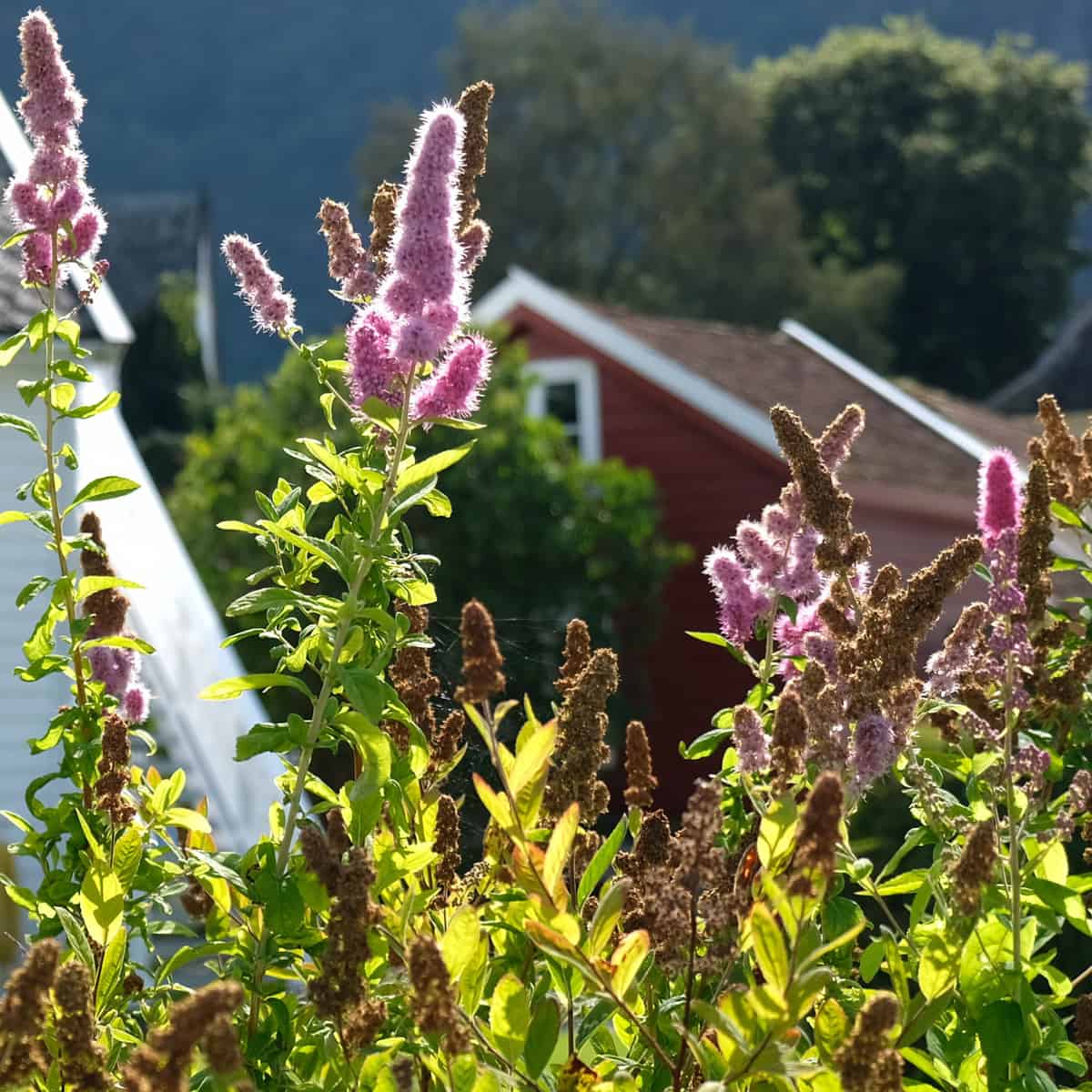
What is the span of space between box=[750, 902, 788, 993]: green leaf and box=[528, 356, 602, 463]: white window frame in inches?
671

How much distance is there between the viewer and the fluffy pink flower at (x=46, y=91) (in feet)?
6.95

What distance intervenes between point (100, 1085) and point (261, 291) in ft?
3.59

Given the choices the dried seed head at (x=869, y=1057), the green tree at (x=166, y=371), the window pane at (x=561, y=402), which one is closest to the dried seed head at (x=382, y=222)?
the dried seed head at (x=869, y=1057)

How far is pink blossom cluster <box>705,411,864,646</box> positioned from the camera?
6.31ft

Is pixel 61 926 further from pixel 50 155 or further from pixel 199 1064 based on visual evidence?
pixel 50 155

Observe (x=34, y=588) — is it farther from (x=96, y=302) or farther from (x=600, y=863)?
(x=96, y=302)

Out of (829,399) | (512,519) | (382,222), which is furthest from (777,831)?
(829,399)

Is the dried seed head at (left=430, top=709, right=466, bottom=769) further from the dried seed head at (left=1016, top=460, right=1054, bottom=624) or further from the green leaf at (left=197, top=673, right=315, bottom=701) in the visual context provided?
the dried seed head at (left=1016, top=460, right=1054, bottom=624)

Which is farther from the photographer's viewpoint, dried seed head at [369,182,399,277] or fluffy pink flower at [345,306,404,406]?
dried seed head at [369,182,399,277]

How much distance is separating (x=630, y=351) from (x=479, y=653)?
16773 millimetres

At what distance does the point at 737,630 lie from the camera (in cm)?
196

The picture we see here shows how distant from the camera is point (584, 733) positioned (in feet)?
4.83

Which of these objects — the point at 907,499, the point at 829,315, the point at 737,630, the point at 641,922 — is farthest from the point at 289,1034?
the point at 829,315

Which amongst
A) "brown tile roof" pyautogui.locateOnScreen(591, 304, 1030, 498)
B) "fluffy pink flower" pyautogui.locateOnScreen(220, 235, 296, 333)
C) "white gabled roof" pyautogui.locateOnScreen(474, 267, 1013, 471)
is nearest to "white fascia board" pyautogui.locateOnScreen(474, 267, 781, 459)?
"white gabled roof" pyautogui.locateOnScreen(474, 267, 1013, 471)
